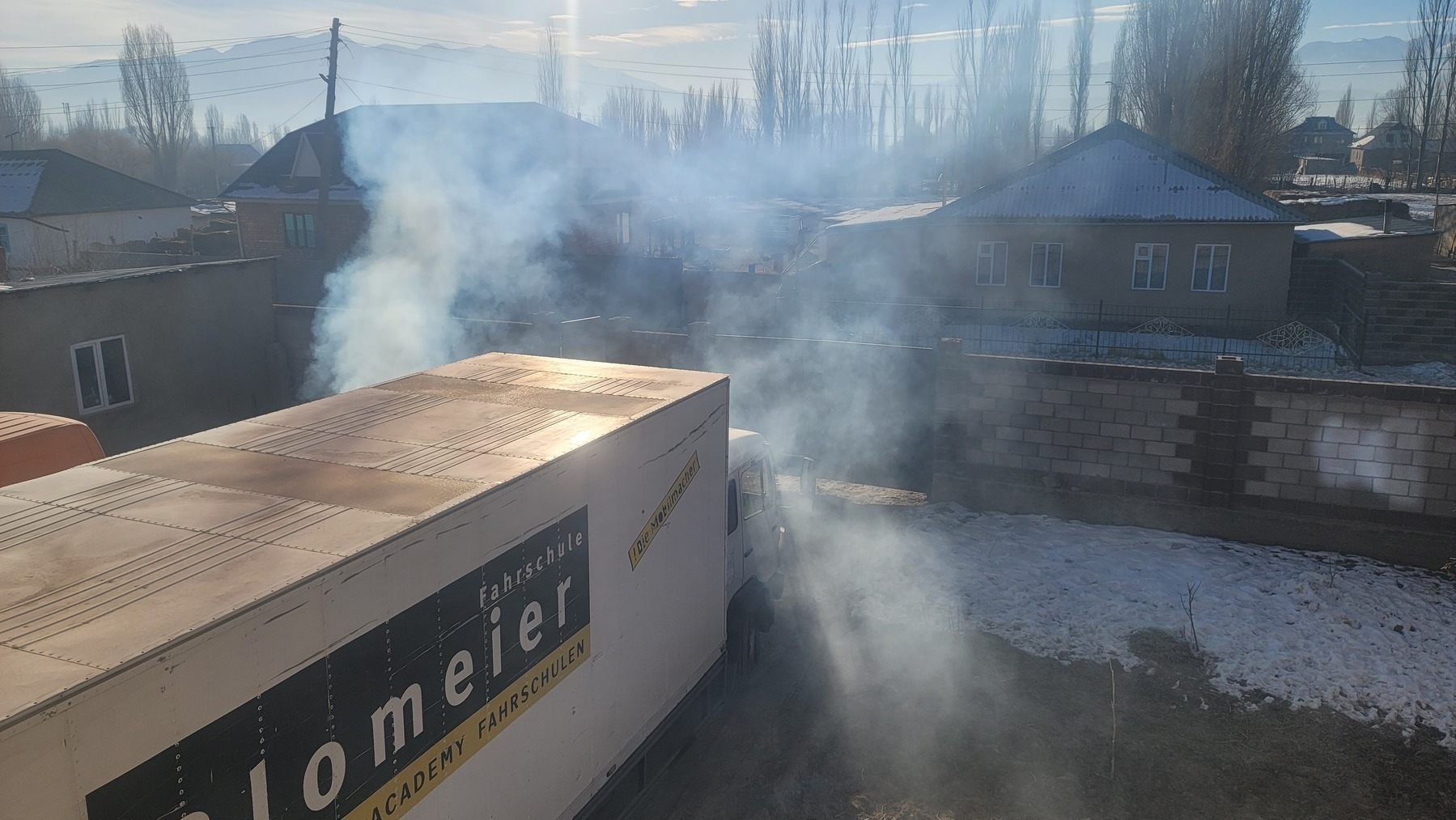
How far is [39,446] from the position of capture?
868 centimetres

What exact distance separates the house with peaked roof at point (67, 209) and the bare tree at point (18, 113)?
39.3 metres

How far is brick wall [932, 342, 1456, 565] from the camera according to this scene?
1102 cm

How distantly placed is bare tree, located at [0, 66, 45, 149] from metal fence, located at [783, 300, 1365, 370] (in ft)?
254

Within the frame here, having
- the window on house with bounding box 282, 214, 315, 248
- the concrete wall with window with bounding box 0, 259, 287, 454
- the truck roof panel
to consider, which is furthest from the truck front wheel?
the window on house with bounding box 282, 214, 315, 248

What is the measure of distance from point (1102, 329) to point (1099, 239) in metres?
2.80

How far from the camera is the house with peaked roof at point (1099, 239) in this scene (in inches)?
997

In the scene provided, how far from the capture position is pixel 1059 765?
7.63 metres

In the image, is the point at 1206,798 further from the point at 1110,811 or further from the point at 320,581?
the point at 320,581

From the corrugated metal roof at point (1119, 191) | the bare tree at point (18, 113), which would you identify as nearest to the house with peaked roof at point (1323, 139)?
the corrugated metal roof at point (1119, 191)

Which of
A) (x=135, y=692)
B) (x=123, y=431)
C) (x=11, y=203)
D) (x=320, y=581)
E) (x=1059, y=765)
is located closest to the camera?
(x=135, y=692)

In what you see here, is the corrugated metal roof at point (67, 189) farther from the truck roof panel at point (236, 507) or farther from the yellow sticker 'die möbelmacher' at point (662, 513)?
the yellow sticker 'die möbelmacher' at point (662, 513)

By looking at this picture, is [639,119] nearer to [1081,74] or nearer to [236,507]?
[1081,74]

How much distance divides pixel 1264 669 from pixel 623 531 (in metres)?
7.22

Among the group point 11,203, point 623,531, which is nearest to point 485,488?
point 623,531
